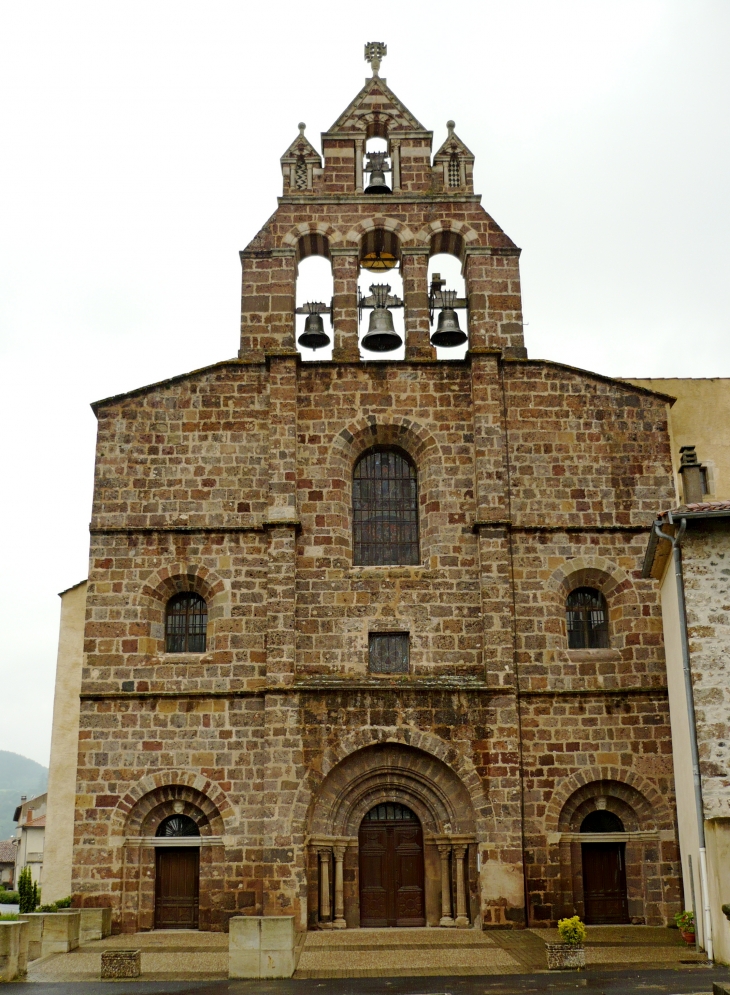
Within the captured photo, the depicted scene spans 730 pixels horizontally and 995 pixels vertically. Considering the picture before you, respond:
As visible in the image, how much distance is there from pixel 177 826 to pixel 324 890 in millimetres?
2874

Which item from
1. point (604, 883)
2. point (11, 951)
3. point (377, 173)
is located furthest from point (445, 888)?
point (377, 173)

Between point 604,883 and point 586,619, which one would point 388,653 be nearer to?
point 586,619

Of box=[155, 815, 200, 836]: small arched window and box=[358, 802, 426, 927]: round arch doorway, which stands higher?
box=[155, 815, 200, 836]: small arched window

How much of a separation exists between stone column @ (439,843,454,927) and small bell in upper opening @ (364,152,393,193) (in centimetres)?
1284

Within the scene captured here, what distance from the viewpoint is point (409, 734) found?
18734mm

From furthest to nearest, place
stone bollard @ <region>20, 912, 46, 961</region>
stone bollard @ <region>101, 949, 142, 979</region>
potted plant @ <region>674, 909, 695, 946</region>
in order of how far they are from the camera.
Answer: stone bollard @ <region>20, 912, 46, 961</region>, potted plant @ <region>674, 909, 695, 946</region>, stone bollard @ <region>101, 949, 142, 979</region>

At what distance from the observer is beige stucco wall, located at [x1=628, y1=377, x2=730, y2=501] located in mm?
22109

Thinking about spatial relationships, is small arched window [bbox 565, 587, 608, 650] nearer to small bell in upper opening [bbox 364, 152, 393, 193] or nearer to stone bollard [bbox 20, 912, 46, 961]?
small bell in upper opening [bbox 364, 152, 393, 193]

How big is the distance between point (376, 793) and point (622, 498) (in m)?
7.08

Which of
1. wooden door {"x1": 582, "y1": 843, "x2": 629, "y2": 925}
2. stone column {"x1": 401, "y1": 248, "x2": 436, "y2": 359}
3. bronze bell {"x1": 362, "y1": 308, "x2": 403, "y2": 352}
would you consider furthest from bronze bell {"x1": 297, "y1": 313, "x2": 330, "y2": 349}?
wooden door {"x1": 582, "y1": 843, "x2": 629, "y2": 925}

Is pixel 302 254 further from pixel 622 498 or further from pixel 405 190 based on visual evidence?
pixel 622 498

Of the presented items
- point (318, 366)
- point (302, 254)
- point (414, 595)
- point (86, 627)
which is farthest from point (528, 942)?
point (302, 254)

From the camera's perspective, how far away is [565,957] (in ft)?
47.3

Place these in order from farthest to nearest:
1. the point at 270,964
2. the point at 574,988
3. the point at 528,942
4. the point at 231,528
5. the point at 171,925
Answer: the point at 231,528 < the point at 171,925 < the point at 528,942 < the point at 270,964 < the point at 574,988
